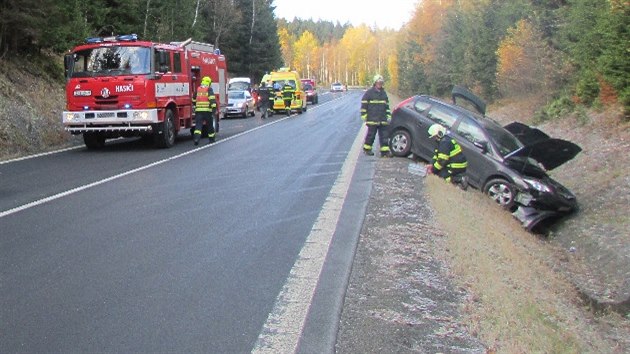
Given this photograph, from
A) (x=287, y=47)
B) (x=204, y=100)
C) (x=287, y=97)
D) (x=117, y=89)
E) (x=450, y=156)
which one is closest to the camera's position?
(x=450, y=156)

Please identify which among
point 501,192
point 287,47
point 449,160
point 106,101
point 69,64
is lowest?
point 501,192

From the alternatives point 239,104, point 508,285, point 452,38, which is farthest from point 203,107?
point 452,38

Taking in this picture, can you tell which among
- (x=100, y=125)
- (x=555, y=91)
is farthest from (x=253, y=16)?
(x=100, y=125)

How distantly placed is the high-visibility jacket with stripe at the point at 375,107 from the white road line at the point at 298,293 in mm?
5758

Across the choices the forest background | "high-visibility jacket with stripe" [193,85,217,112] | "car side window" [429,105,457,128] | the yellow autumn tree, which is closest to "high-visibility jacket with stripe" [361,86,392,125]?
"car side window" [429,105,457,128]

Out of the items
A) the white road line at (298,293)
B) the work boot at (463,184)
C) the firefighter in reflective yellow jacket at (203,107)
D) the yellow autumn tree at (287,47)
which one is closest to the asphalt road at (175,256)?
the white road line at (298,293)

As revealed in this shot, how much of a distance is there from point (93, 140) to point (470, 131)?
372 inches

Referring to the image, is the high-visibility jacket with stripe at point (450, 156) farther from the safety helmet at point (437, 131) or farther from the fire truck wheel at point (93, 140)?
the fire truck wheel at point (93, 140)

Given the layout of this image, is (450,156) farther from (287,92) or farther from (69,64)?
(287,92)

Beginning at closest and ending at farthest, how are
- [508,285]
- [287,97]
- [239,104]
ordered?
[508,285], [239,104], [287,97]

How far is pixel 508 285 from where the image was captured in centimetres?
624

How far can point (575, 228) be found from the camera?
36.0 ft

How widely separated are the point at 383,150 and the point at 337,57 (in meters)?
141

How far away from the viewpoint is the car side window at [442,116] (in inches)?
502
